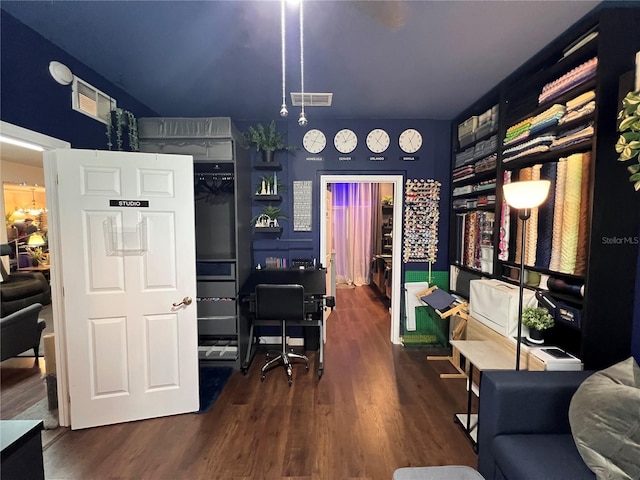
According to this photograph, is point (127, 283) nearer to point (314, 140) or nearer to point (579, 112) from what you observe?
point (314, 140)

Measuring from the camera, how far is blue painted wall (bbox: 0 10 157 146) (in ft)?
5.48

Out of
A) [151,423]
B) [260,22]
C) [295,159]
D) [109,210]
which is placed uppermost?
[260,22]

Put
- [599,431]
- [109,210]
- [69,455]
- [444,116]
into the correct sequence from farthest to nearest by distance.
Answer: [444,116] < [109,210] < [69,455] < [599,431]

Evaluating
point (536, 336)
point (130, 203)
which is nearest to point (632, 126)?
point (536, 336)

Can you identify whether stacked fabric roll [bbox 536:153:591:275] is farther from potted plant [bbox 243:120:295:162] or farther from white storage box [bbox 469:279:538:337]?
potted plant [bbox 243:120:295:162]

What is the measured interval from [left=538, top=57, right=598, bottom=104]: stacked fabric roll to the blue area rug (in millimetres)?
3523

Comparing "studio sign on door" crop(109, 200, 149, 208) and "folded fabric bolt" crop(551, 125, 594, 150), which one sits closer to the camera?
"folded fabric bolt" crop(551, 125, 594, 150)

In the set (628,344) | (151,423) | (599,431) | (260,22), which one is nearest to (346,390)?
(151,423)

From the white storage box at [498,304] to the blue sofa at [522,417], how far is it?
61cm

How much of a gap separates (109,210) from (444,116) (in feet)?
11.4

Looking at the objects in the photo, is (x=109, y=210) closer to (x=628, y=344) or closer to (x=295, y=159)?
(x=295, y=159)

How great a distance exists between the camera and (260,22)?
1751 mm

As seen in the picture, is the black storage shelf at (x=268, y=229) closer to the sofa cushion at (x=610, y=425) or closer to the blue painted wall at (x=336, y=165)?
the blue painted wall at (x=336, y=165)

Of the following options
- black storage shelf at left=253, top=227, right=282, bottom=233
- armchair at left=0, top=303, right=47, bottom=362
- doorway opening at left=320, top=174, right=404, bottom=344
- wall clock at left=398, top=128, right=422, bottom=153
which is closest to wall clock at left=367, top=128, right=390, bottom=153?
wall clock at left=398, top=128, right=422, bottom=153
